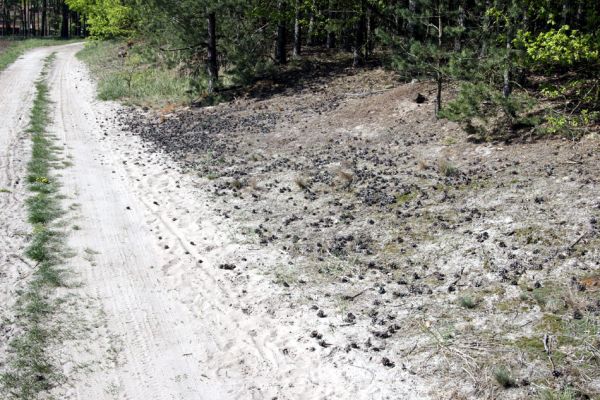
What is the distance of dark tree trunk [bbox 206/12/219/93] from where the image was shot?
76.1 feet

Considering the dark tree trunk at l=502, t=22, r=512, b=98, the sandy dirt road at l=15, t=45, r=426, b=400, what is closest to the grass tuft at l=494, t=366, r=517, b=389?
the sandy dirt road at l=15, t=45, r=426, b=400

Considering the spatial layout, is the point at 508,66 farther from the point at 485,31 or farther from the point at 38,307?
the point at 38,307

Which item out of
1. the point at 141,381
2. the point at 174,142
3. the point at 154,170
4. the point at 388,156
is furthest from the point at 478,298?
the point at 174,142

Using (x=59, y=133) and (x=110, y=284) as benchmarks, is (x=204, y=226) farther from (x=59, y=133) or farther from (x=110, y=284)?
(x=59, y=133)

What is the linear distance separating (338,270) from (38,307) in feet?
16.3

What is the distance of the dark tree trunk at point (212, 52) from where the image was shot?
76.1 feet

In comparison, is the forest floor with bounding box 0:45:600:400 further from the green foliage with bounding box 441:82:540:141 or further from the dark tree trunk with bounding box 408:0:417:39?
the dark tree trunk with bounding box 408:0:417:39

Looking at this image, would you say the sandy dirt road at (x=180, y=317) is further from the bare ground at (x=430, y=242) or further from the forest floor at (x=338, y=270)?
the bare ground at (x=430, y=242)

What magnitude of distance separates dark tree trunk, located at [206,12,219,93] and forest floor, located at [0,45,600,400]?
919cm

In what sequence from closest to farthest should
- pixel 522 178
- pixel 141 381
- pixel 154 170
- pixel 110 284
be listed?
pixel 141 381, pixel 110 284, pixel 522 178, pixel 154 170

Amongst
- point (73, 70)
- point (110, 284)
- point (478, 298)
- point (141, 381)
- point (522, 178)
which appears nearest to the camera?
point (141, 381)

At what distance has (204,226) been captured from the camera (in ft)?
36.9

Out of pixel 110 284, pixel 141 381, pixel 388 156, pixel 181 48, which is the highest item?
pixel 181 48

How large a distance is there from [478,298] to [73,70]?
39.0m
